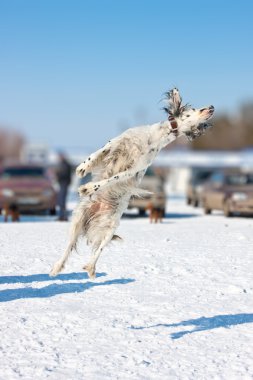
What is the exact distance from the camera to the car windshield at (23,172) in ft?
74.5

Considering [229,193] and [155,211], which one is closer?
[155,211]

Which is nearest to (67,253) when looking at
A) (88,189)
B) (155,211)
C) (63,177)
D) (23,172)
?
(88,189)

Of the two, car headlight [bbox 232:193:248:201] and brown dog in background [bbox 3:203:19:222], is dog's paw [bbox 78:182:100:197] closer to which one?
brown dog in background [bbox 3:203:19:222]

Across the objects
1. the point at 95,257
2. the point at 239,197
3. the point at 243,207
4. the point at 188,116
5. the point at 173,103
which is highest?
the point at 173,103

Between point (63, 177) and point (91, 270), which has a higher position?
point (63, 177)

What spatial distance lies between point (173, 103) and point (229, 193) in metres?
14.0

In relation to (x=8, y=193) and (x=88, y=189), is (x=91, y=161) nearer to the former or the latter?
(x=88, y=189)

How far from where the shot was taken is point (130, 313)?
7.67 meters

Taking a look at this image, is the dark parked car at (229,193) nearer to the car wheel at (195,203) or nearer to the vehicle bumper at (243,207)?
the vehicle bumper at (243,207)

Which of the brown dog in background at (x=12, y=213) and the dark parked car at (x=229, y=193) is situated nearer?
the brown dog in background at (x=12, y=213)

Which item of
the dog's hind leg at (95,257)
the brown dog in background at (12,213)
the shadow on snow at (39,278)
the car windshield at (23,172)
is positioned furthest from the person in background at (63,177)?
the dog's hind leg at (95,257)

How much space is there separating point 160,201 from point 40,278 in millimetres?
10929

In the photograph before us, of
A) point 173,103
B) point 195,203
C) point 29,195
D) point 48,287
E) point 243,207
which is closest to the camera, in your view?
point 173,103

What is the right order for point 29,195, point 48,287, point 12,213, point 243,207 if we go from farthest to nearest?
point 29,195 → point 243,207 → point 12,213 → point 48,287
